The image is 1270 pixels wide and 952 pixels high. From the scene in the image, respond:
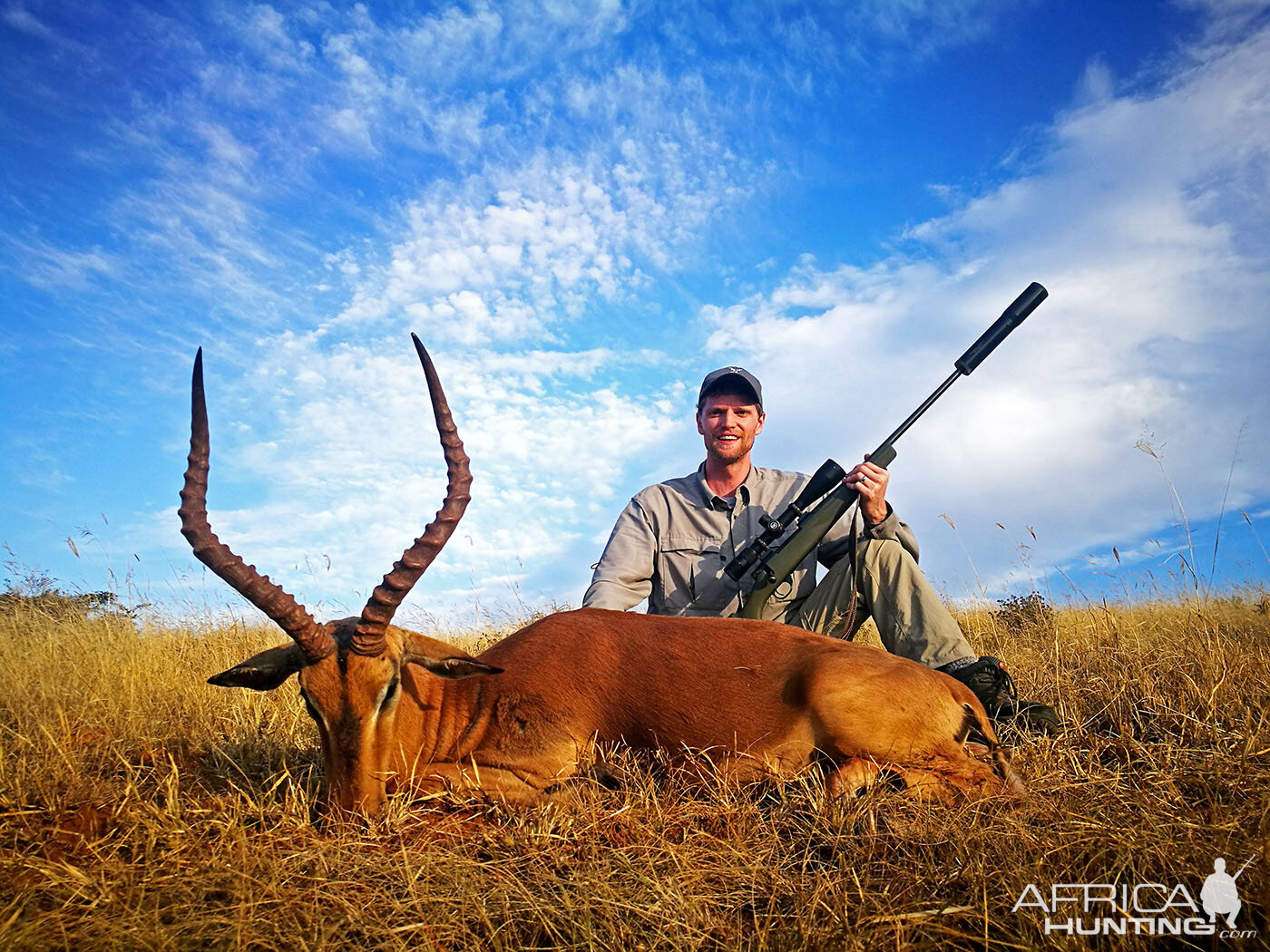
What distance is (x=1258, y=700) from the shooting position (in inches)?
198

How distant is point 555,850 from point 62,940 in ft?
5.49

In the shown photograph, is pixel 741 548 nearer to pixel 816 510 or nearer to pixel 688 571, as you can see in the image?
pixel 688 571

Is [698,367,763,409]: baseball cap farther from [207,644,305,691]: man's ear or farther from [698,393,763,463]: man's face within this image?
[207,644,305,691]: man's ear

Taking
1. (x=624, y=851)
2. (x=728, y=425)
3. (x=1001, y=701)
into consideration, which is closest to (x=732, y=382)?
(x=728, y=425)

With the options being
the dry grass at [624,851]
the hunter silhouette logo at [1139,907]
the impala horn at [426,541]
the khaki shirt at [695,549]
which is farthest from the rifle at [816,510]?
the hunter silhouette logo at [1139,907]

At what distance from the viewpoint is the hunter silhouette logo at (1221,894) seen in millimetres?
2396

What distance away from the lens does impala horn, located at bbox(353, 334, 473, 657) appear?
4008 millimetres

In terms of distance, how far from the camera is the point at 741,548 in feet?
23.3

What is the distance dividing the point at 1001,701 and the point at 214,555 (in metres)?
4.63

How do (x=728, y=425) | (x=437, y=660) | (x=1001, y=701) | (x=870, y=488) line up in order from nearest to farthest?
(x=437, y=660) < (x=1001, y=701) < (x=870, y=488) < (x=728, y=425)

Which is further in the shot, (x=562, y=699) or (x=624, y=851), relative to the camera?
(x=562, y=699)

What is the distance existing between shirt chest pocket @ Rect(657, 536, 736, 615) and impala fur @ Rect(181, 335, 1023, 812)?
2.31 meters

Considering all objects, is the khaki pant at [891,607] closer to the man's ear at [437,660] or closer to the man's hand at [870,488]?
the man's hand at [870,488]

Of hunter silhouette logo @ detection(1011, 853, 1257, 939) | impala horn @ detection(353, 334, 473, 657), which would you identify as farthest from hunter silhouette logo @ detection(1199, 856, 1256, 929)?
impala horn @ detection(353, 334, 473, 657)
